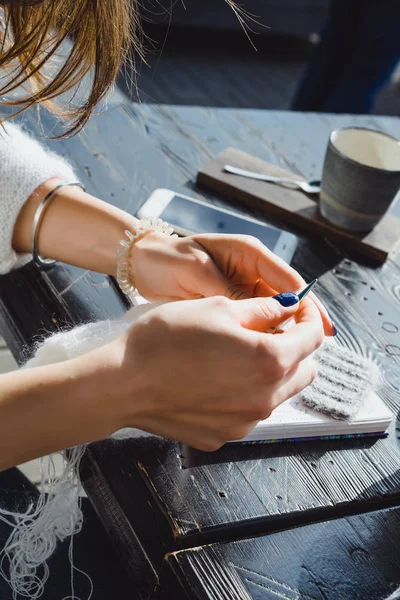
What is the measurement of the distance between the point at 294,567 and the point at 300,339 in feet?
0.65

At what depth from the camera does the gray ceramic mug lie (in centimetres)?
89

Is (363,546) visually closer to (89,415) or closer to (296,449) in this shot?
(296,449)

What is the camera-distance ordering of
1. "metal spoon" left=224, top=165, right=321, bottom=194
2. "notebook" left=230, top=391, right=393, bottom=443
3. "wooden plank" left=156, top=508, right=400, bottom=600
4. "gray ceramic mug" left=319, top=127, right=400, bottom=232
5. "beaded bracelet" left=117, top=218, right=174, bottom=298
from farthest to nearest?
"metal spoon" left=224, top=165, right=321, bottom=194 < "gray ceramic mug" left=319, top=127, right=400, bottom=232 < "beaded bracelet" left=117, top=218, right=174, bottom=298 < "notebook" left=230, top=391, right=393, bottom=443 < "wooden plank" left=156, top=508, right=400, bottom=600

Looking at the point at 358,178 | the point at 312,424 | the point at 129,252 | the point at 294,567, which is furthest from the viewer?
the point at 358,178

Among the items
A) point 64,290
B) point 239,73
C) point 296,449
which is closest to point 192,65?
point 239,73

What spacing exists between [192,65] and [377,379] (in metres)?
2.61

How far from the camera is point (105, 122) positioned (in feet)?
3.56

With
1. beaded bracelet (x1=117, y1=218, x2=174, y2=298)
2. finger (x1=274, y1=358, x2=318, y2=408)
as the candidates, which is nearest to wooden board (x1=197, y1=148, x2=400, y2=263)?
beaded bracelet (x1=117, y1=218, x2=174, y2=298)

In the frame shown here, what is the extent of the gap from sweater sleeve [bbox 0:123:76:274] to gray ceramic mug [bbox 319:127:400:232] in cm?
40

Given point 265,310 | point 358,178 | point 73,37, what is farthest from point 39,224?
point 358,178

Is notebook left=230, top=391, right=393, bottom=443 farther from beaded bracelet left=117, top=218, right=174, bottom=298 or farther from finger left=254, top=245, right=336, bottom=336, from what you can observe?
beaded bracelet left=117, top=218, right=174, bottom=298

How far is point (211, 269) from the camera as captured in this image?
714 millimetres

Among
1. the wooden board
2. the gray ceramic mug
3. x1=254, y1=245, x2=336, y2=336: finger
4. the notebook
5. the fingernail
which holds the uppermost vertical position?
the gray ceramic mug

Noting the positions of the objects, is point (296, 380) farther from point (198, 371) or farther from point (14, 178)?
point (14, 178)
